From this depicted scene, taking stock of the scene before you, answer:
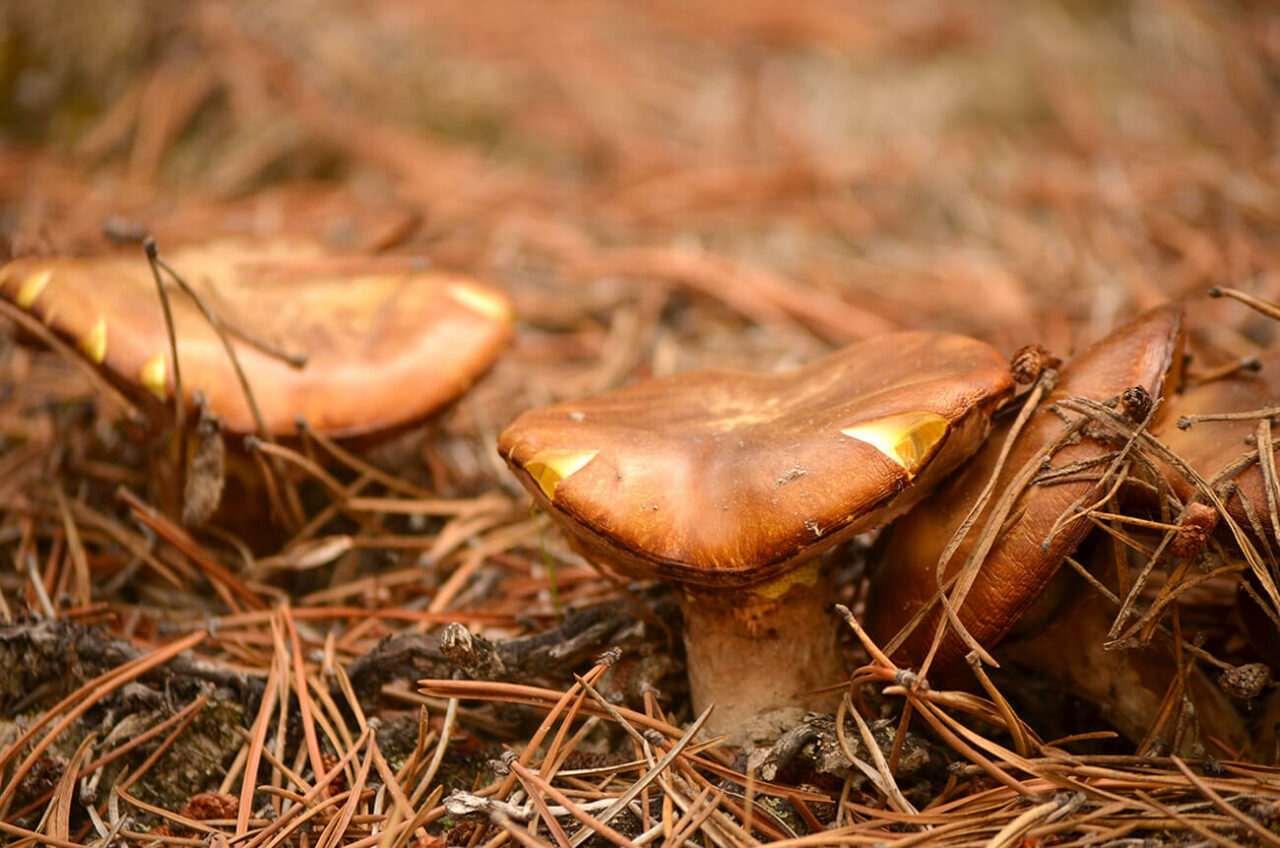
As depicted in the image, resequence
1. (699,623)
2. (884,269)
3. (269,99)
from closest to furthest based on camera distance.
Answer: (699,623), (884,269), (269,99)

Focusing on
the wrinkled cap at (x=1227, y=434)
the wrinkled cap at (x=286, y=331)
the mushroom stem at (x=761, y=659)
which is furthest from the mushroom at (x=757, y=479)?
the wrinkled cap at (x=286, y=331)

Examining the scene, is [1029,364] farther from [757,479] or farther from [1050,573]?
[757,479]

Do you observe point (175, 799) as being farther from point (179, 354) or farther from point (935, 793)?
point (935, 793)

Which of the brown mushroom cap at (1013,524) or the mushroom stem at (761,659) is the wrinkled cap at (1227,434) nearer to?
the brown mushroom cap at (1013,524)

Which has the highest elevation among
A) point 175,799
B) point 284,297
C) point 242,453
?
point 284,297

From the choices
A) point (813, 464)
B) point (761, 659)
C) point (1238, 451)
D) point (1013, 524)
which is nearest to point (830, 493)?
point (813, 464)

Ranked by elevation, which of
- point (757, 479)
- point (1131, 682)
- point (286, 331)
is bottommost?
point (1131, 682)

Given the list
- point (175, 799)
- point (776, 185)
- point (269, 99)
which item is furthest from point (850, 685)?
point (269, 99)
